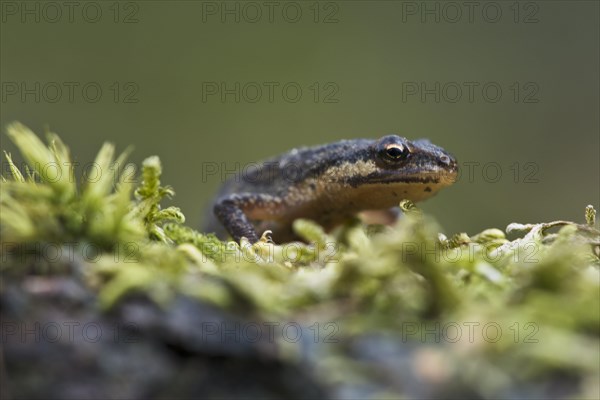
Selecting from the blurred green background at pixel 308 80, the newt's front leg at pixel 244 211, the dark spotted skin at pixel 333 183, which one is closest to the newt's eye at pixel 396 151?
the dark spotted skin at pixel 333 183

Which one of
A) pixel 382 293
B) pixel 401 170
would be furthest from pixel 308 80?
pixel 382 293

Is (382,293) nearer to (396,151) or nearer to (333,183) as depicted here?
(396,151)

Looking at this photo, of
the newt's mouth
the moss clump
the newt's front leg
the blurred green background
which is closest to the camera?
the moss clump

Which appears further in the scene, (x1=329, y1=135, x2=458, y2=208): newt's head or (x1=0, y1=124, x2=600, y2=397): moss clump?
(x1=329, y1=135, x2=458, y2=208): newt's head

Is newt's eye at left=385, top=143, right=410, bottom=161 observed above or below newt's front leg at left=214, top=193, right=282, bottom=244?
above

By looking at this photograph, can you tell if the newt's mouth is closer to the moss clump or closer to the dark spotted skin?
the dark spotted skin

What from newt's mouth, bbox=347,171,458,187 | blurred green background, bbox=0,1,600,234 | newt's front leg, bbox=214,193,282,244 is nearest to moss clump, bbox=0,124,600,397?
newt's mouth, bbox=347,171,458,187

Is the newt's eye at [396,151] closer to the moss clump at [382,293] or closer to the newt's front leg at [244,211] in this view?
the newt's front leg at [244,211]
